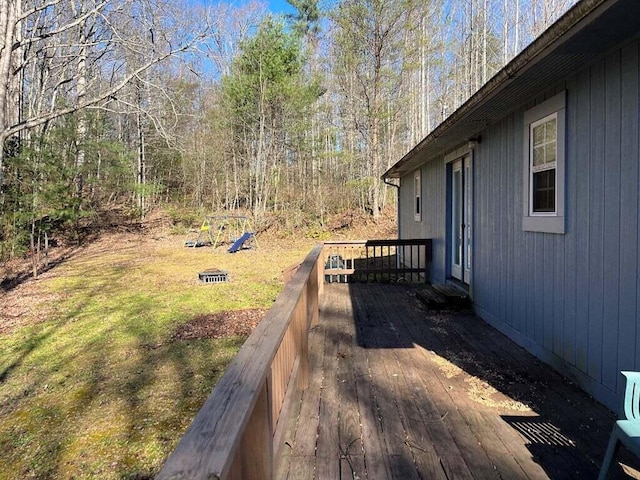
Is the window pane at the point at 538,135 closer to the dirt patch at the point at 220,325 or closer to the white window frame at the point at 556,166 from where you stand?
the white window frame at the point at 556,166

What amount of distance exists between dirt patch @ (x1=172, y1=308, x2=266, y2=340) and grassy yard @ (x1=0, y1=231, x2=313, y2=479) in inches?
4.9

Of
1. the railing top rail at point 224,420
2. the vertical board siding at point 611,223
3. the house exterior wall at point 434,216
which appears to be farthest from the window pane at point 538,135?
the railing top rail at point 224,420

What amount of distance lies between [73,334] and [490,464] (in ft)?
18.8

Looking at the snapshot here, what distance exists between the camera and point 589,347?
2.95 meters

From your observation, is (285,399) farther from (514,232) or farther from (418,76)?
(418,76)

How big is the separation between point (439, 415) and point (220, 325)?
4.02 metres

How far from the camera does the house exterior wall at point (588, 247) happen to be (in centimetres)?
254

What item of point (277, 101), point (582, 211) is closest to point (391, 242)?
point (582, 211)

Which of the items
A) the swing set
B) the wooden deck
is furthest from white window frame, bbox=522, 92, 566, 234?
the swing set

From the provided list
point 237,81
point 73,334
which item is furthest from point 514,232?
point 237,81

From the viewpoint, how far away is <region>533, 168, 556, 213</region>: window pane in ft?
11.5

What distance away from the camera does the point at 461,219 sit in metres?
6.27

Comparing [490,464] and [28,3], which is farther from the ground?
[28,3]

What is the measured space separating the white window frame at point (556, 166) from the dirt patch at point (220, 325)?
3.76 m
